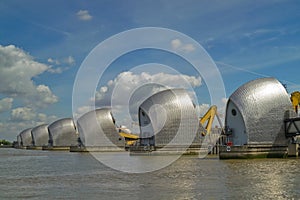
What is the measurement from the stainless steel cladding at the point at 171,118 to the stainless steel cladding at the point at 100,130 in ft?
64.9

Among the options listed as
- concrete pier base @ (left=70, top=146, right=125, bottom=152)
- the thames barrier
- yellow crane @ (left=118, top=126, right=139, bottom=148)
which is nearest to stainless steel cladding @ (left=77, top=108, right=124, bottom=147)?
the thames barrier

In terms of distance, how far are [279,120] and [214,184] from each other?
29.3 m

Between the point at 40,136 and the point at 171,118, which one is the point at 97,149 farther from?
the point at 40,136

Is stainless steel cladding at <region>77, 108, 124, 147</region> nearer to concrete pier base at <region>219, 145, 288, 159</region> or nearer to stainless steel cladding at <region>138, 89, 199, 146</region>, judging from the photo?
stainless steel cladding at <region>138, 89, 199, 146</region>

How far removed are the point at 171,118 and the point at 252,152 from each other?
21.5 m

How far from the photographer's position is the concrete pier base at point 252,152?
141ft

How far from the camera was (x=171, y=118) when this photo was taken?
209 ft

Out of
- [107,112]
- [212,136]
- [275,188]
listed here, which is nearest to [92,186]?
[275,188]

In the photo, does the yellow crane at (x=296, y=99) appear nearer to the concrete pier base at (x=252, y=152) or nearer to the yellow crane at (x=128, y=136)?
the concrete pier base at (x=252, y=152)

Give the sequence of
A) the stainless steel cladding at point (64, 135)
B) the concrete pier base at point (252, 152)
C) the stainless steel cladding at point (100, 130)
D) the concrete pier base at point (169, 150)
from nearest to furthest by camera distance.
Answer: the concrete pier base at point (252, 152) → the concrete pier base at point (169, 150) → the stainless steel cladding at point (100, 130) → the stainless steel cladding at point (64, 135)

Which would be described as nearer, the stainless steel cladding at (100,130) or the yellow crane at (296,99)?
the yellow crane at (296,99)

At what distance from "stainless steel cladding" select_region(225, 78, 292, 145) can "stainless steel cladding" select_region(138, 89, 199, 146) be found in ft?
52.3

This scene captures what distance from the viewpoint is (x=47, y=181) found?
76.4 feet

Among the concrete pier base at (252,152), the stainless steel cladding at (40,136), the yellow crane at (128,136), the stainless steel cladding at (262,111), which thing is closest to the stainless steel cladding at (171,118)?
the stainless steel cladding at (262,111)
